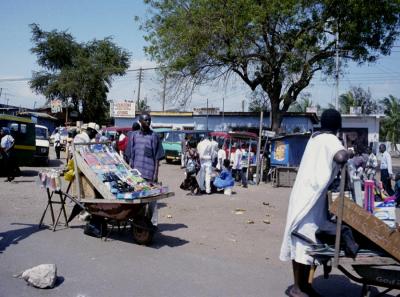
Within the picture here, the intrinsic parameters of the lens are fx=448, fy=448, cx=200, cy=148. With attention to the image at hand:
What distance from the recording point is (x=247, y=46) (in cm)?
2041

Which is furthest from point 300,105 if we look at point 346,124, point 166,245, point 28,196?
point 166,245

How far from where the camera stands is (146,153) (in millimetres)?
7504

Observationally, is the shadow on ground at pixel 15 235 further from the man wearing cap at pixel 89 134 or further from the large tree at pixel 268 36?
the large tree at pixel 268 36

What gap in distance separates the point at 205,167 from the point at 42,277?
361 inches

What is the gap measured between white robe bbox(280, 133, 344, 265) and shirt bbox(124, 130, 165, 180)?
11.9 ft

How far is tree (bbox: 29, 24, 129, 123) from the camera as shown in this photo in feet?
141

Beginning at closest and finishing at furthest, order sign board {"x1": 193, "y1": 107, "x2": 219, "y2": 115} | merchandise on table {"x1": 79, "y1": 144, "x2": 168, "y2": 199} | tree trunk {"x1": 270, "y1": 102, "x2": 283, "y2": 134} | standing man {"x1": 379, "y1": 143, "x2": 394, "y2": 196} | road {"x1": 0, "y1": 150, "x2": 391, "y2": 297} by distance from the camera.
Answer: road {"x1": 0, "y1": 150, "x2": 391, "y2": 297} → merchandise on table {"x1": 79, "y1": 144, "x2": 168, "y2": 199} → standing man {"x1": 379, "y1": 143, "x2": 394, "y2": 196} → tree trunk {"x1": 270, "y1": 102, "x2": 283, "y2": 134} → sign board {"x1": 193, "y1": 107, "x2": 219, "y2": 115}

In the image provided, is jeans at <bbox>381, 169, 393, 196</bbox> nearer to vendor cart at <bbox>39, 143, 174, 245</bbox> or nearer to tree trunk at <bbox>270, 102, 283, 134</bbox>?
tree trunk at <bbox>270, 102, 283, 134</bbox>

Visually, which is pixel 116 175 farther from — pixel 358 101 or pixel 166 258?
pixel 358 101

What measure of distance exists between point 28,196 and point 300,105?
4571 cm

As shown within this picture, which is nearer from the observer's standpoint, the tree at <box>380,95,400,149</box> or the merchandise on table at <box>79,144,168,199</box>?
the merchandise on table at <box>79,144,168,199</box>

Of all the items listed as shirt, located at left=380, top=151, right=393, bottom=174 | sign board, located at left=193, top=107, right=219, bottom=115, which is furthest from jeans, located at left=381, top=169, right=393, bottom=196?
sign board, located at left=193, top=107, right=219, bottom=115

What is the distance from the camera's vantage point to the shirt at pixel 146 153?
7508mm

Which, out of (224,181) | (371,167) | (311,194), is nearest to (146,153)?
(311,194)
